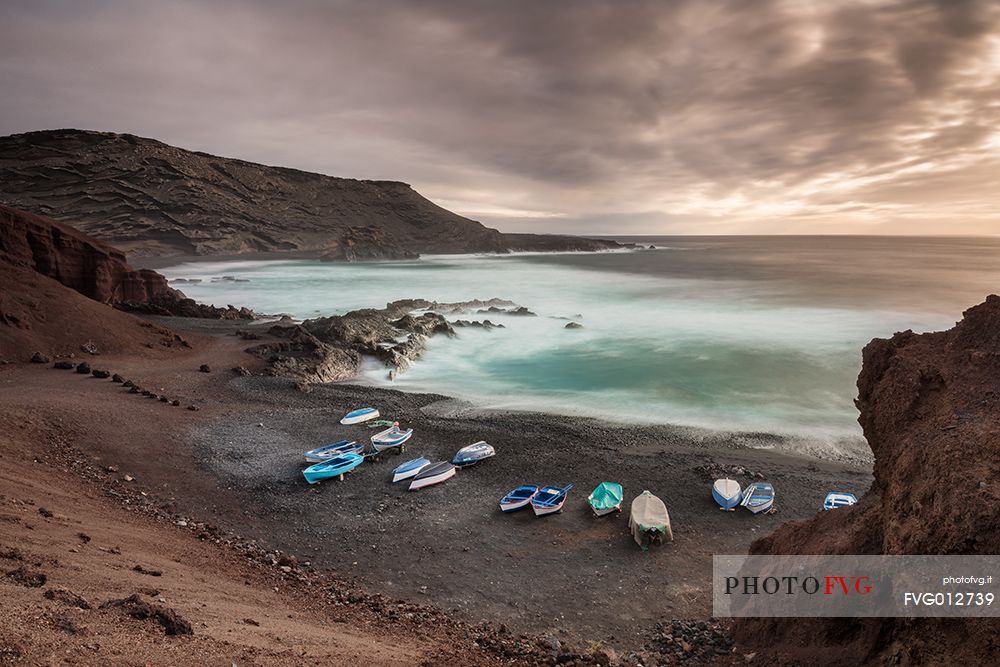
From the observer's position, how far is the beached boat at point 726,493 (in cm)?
938

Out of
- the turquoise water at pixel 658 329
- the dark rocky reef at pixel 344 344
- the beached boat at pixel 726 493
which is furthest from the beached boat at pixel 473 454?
the dark rocky reef at pixel 344 344

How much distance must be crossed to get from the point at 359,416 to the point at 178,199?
60131 millimetres

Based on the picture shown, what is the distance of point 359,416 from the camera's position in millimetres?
13266

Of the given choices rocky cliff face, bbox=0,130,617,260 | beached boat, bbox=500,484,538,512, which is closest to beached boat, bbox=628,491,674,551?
beached boat, bbox=500,484,538,512

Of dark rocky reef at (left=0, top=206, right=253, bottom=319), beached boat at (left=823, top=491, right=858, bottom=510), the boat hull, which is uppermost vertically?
dark rocky reef at (left=0, top=206, right=253, bottom=319)

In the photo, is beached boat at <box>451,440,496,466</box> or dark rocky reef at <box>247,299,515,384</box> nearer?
beached boat at <box>451,440,496,466</box>

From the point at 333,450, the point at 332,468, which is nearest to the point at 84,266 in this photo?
the point at 333,450

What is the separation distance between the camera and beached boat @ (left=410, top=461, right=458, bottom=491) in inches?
390

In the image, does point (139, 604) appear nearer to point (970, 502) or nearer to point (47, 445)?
point (970, 502)

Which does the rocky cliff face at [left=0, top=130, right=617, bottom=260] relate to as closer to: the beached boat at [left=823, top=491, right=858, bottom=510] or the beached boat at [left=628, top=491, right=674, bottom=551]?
the beached boat at [left=628, top=491, right=674, bottom=551]

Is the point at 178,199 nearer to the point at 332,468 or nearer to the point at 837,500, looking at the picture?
the point at 332,468

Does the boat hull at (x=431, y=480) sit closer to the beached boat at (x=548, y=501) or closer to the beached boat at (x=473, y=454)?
the beached boat at (x=473, y=454)

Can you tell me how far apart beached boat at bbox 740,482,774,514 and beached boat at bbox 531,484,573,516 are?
3287 millimetres

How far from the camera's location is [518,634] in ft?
19.9
